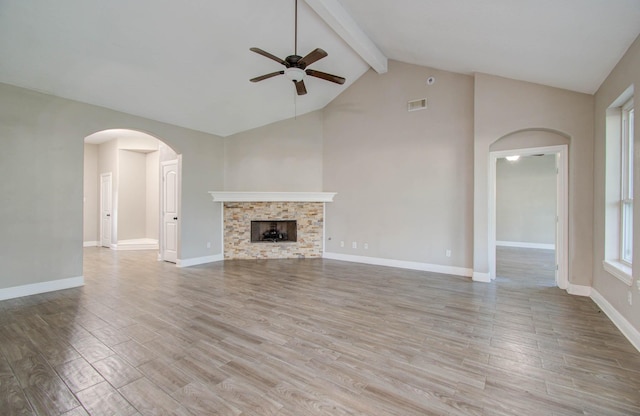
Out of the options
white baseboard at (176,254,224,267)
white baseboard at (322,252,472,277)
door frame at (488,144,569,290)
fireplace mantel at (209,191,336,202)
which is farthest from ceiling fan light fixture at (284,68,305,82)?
white baseboard at (176,254,224,267)

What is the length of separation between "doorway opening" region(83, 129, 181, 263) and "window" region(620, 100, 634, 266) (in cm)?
911

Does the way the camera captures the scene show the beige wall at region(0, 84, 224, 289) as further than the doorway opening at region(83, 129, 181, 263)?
No

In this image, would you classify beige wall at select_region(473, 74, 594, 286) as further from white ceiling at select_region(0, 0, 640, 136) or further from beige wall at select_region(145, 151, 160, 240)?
beige wall at select_region(145, 151, 160, 240)

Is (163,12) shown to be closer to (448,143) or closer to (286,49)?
(286,49)

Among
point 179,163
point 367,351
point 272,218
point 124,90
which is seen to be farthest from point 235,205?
point 367,351

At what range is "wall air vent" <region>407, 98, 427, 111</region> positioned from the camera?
→ 5.39 metres

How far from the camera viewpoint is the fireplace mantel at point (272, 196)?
631cm

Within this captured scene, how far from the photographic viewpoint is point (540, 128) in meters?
4.17

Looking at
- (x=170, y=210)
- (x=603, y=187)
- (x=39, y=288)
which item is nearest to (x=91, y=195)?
(x=170, y=210)

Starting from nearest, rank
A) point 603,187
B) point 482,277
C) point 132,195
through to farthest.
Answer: point 603,187 → point 482,277 → point 132,195

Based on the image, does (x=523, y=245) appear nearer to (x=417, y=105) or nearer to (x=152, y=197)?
(x=417, y=105)

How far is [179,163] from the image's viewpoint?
5.87 metres

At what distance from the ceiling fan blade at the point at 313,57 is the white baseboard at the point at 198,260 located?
4.49 meters

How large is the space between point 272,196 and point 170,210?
2.25 metres
